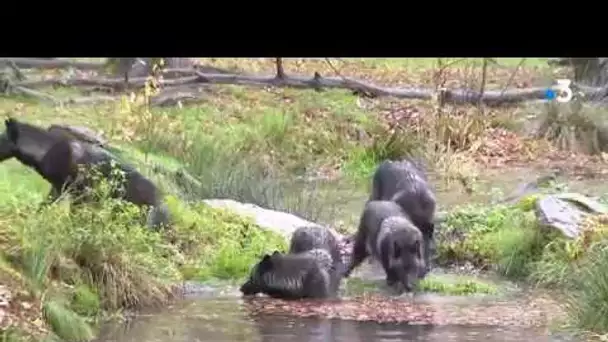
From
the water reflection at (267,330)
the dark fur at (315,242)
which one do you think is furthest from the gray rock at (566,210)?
the dark fur at (315,242)

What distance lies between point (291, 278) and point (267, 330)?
1.15 feet

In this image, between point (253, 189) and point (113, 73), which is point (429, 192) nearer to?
point (253, 189)

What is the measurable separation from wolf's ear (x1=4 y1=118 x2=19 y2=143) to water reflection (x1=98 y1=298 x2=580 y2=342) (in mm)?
1162

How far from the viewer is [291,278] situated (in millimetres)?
5234

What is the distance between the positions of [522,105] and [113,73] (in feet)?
6.57

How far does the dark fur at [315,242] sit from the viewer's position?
5.41 m

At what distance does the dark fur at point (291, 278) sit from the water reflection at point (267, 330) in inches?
6.9

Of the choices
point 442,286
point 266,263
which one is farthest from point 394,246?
point 266,263

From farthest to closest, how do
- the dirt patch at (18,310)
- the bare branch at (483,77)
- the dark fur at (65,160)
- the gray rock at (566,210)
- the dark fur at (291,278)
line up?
the dark fur at (65,160) < the gray rock at (566,210) < the dark fur at (291,278) < the bare branch at (483,77) < the dirt patch at (18,310)

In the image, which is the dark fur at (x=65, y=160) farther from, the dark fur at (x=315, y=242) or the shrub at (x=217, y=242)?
the dark fur at (x=315, y=242)

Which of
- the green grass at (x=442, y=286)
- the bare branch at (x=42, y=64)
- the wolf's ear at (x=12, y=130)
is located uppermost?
the bare branch at (x=42, y=64)

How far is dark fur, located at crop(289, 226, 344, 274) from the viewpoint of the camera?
17.7 ft
